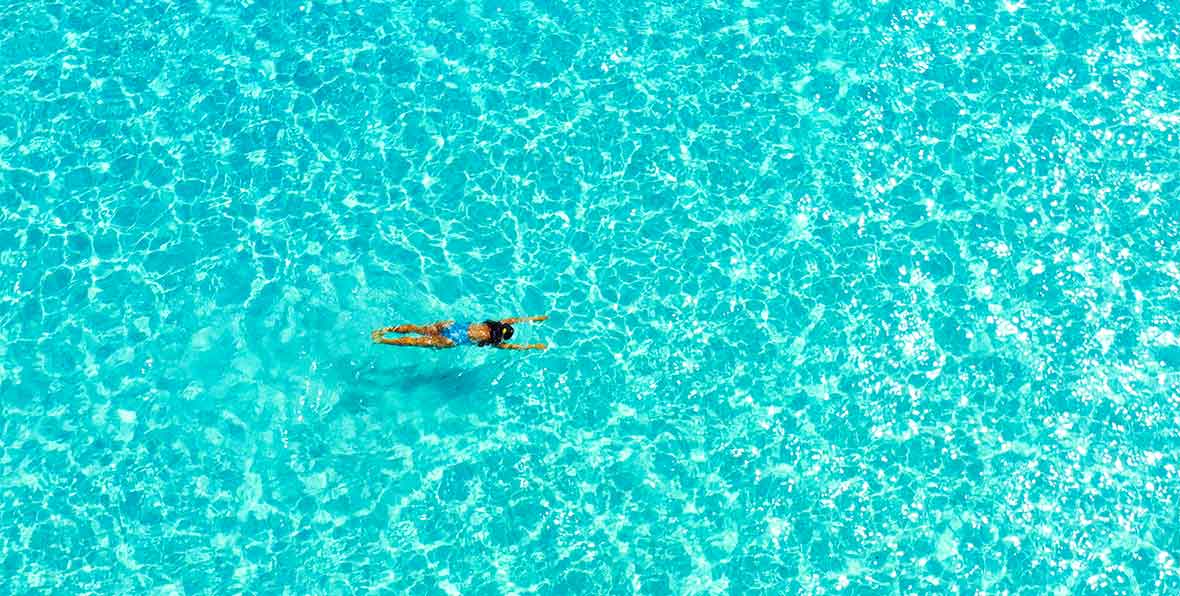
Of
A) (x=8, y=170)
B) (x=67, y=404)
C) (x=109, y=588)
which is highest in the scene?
(x=8, y=170)

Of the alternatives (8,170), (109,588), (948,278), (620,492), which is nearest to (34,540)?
(109,588)

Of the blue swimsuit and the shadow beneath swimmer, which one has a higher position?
the blue swimsuit

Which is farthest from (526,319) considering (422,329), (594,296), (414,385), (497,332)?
(414,385)

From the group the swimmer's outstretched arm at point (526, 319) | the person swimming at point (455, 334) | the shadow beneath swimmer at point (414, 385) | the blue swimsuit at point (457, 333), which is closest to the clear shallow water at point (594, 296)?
Result: the shadow beneath swimmer at point (414, 385)

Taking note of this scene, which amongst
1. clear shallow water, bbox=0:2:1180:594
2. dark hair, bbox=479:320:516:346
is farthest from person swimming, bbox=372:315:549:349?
clear shallow water, bbox=0:2:1180:594

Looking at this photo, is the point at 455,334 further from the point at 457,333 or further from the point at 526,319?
→ the point at 526,319

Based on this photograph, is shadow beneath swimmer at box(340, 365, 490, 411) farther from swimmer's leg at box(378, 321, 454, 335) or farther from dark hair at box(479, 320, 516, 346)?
dark hair at box(479, 320, 516, 346)

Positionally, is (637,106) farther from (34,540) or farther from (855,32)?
(34,540)
